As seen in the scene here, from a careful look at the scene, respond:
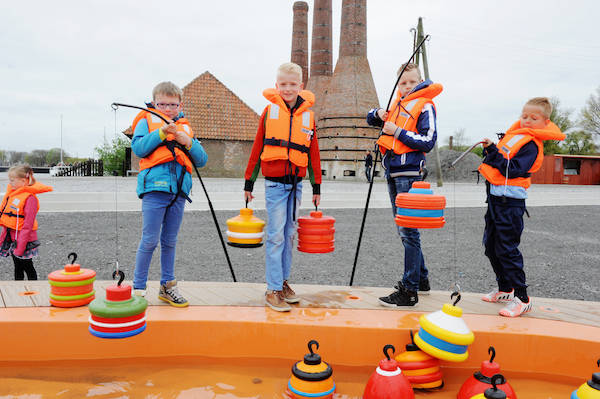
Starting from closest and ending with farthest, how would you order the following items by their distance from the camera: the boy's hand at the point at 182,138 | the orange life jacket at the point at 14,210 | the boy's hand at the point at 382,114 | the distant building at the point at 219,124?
1. the boy's hand at the point at 182,138
2. the boy's hand at the point at 382,114
3. the orange life jacket at the point at 14,210
4. the distant building at the point at 219,124

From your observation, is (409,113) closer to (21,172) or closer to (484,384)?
(484,384)

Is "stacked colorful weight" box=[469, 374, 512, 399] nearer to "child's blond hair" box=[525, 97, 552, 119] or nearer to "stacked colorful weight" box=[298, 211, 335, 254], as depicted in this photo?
"stacked colorful weight" box=[298, 211, 335, 254]

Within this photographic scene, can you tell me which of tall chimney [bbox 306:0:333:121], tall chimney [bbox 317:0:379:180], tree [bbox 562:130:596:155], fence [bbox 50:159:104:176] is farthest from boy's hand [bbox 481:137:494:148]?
tree [bbox 562:130:596:155]

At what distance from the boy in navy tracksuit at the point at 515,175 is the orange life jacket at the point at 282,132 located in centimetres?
151

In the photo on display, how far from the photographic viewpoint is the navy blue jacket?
11.1 ft

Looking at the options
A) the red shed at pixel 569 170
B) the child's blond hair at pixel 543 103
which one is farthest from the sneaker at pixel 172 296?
the red shed at pixel 569 170

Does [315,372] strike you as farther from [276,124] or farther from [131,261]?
[131,261]

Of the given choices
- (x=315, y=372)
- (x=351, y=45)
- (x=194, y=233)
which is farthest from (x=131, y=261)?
(x=351, y=45)

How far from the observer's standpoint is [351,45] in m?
31.8

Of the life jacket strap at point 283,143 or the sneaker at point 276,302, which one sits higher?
the life jacket strap at point 283,143

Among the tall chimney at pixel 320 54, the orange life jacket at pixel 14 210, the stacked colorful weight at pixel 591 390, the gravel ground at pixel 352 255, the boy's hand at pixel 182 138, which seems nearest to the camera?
the stacked colorful weight at pixel 591 390

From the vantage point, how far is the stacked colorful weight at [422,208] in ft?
10.3

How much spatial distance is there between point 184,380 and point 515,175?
2967 mm

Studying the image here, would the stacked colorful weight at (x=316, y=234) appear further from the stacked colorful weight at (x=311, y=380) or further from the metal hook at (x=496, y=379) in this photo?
the metal hook at (x=496, y=379)
